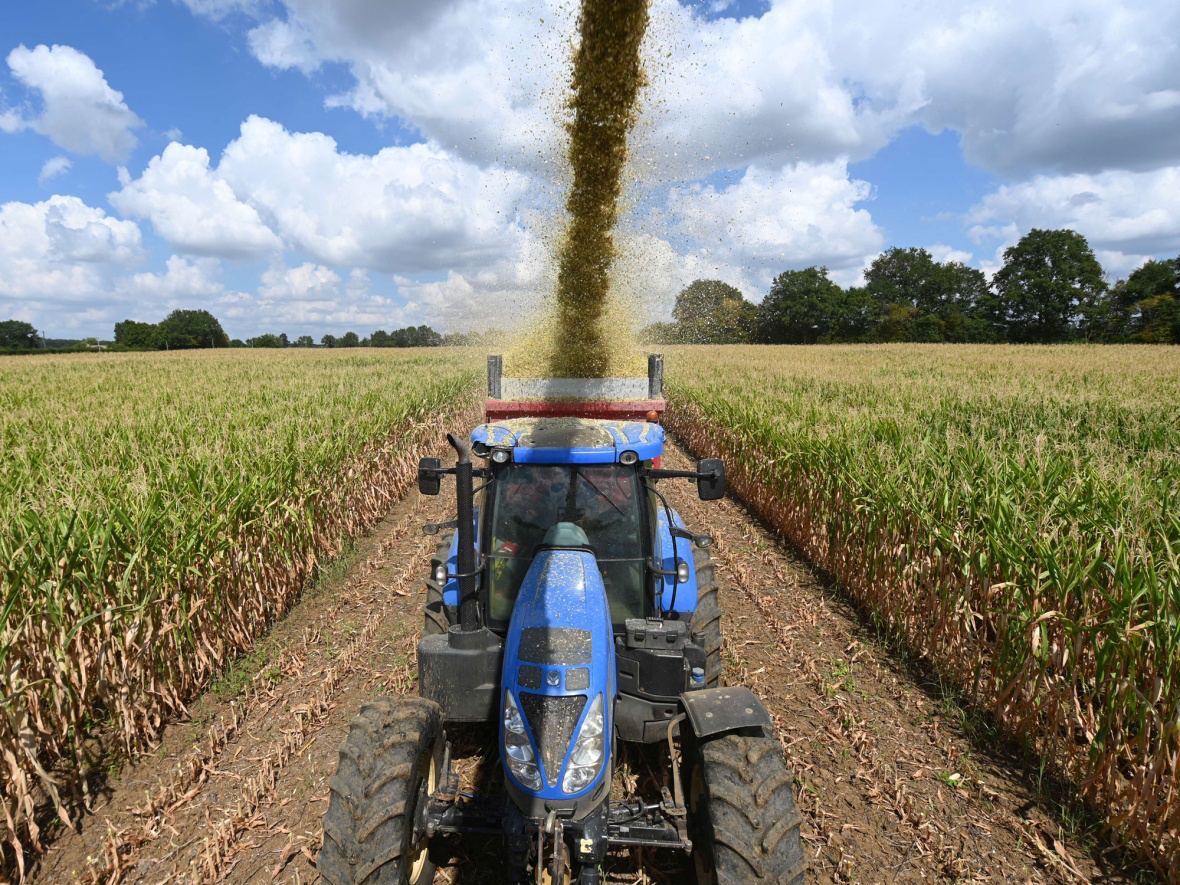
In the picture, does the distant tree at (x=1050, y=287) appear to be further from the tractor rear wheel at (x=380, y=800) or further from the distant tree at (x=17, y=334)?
the distant tree at (x=17, y=334)

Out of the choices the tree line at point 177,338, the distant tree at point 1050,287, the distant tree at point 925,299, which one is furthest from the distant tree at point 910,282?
the tree line at point 177,338

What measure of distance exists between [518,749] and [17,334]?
9645 centimetres

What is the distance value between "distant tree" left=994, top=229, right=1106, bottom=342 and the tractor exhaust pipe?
235 ft

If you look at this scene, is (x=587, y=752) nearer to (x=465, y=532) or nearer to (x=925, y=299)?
(x=465, y=532)

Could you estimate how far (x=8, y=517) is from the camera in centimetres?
405

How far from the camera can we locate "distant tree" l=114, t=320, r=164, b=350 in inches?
2844

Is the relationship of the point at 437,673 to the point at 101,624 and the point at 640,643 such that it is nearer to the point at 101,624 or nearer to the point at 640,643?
the point at 640,643

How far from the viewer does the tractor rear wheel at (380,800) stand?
236cm

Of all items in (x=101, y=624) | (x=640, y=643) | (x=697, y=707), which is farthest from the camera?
(x=101, y=624)

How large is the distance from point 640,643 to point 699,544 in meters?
1.58

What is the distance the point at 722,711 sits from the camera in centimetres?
272

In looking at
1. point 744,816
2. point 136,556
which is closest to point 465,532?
point 744,816

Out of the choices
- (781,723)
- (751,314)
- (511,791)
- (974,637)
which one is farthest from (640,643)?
(751,314)

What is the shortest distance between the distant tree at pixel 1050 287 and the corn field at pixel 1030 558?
2486 inches
